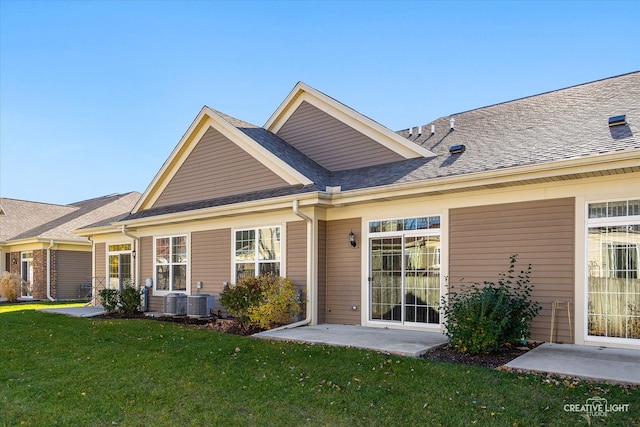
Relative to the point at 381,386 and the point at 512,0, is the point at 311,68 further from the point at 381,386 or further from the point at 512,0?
the point at 381,386

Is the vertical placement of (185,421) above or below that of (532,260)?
below

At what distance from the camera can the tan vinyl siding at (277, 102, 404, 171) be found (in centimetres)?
1146

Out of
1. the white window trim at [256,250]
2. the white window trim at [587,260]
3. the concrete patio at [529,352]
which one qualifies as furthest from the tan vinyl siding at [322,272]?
the white window trim at [587,260]

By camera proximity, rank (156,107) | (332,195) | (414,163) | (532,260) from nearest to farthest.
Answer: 1. (532,260)
2. (332,195)
3. (414,163)
4. (156,107)

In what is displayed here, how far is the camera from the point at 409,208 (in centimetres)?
913

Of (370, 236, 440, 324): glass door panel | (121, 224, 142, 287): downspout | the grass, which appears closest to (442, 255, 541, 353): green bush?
the grass

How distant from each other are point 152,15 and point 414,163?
949cm

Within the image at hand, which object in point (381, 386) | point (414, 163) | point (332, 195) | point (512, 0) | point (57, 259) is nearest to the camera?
point (381, 386)

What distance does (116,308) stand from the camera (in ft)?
45.2

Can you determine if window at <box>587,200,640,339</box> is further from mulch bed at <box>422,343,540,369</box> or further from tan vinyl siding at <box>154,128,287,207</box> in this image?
tan vinyl siding at <box>154,128,287,207</box>

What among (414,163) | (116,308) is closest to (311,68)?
(414,163)

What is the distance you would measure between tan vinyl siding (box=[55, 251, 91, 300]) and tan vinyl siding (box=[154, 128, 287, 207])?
31.7 feet

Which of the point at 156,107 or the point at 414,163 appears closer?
the point at 414,163

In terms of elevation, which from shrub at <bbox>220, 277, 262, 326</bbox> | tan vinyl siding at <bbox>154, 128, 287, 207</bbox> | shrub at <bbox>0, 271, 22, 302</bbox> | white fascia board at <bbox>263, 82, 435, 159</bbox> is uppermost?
white fascia board at <bbox>263, 82, 435, 159</bbox>
